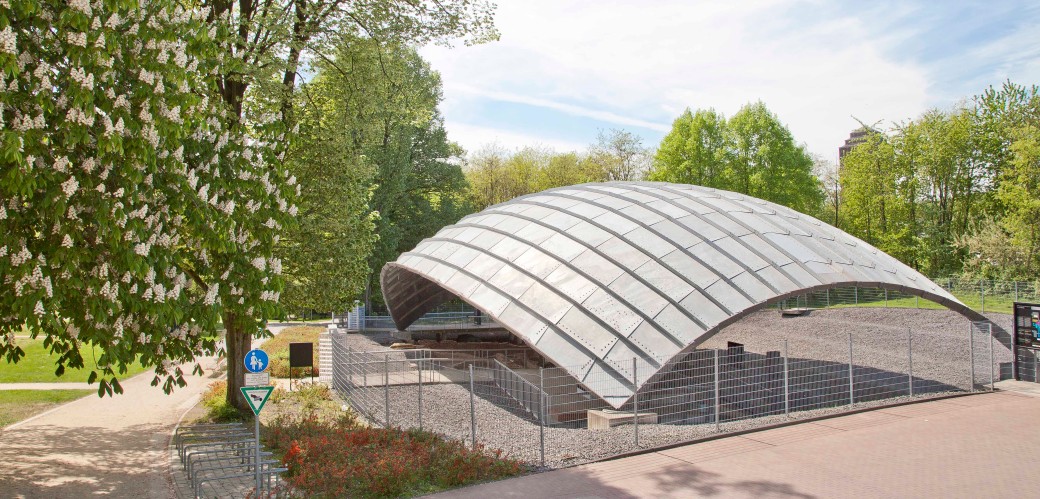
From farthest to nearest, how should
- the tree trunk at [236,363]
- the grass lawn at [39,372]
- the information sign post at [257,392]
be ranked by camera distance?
1. the grass lawn at [39,372]
2. the tree trunk at [236,363]
3. the information sign post at [257,392]

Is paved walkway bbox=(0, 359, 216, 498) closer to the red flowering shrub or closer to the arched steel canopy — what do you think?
the red flowering shrub

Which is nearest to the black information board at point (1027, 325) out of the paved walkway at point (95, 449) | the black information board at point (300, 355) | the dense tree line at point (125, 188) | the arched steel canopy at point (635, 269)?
the arched steel canopy at point (635, 269)

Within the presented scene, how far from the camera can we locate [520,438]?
12.4 m

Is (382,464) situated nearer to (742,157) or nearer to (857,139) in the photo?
(742,157)

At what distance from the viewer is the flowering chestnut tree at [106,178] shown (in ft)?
24.6

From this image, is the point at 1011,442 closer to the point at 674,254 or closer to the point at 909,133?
the point at 674,254

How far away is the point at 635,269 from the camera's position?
1584 centimetres

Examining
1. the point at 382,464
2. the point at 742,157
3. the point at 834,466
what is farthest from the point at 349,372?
the point at 742,157

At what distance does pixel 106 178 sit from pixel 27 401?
14.3 m

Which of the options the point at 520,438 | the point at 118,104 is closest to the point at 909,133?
the point at 520,438

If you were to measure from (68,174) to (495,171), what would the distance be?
181ft

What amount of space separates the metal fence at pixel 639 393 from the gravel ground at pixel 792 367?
0.14 ft

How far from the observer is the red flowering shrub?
959 cm

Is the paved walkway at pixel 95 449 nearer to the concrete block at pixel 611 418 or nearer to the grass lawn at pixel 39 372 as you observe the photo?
the grass lawn at pixel 39 372
